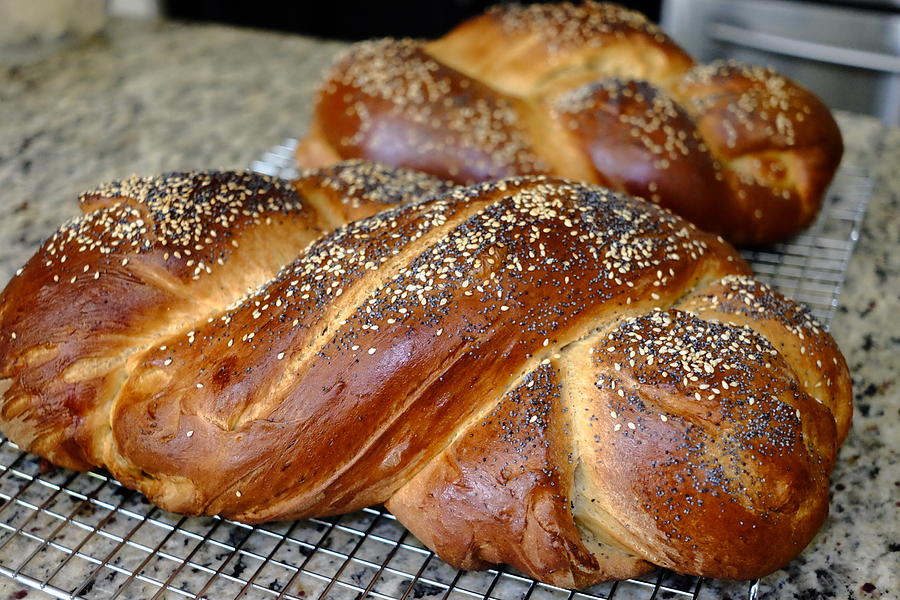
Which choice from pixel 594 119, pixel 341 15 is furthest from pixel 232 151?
pixel 341 15

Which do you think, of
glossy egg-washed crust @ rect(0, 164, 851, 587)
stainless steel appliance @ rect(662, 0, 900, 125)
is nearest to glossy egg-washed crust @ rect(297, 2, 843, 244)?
glossy egg-washed crust @ rect(0, 164, 851, 587)

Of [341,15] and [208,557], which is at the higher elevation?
A: [208,557]

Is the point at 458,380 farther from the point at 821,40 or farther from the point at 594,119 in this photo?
the point at 821,40

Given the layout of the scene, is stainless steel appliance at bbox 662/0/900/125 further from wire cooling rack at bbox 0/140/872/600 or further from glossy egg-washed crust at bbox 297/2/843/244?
wire cooling rack at bbox 0/140/872/600

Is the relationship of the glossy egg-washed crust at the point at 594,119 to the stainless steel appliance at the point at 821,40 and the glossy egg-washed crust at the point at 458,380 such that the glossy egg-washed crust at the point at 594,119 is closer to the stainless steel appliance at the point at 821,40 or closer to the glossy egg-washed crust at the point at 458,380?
the glossy egg-washed crust at the point at 458,380

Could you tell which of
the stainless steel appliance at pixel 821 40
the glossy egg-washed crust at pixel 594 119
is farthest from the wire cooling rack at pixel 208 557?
the stainless steel appliance at pixel 821 40

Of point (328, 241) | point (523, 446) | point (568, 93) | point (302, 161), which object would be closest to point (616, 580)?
point (523, 446)

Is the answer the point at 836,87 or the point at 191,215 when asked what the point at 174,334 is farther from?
the point at 836,87
